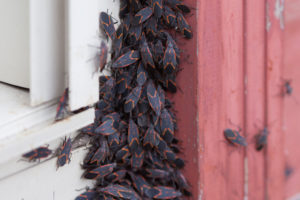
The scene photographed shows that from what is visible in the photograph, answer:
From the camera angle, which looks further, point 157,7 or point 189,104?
point 189,104

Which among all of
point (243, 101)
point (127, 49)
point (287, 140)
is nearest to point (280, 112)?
point (287, 140)

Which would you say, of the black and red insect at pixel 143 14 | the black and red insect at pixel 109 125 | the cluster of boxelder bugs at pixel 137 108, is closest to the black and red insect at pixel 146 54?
the cluster of boxelder bugs at pixel 137 108

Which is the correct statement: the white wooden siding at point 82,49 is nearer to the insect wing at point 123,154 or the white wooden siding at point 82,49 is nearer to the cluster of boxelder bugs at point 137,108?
the cluster of boxelder bugs at point 137,108

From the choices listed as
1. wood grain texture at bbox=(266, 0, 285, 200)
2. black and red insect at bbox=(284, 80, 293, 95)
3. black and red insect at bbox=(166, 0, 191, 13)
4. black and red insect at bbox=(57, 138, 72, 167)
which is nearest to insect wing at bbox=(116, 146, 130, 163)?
black and red insect at bbox=(57, 138, 72, 167)

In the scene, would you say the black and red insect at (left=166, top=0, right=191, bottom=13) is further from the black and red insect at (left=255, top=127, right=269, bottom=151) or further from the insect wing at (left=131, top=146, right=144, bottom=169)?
the black and red insect at (left=255, top=127, right=269, bottom=151)

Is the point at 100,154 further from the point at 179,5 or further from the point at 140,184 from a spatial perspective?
the point at 179,5

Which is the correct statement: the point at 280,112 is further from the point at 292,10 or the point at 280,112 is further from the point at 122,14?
the point at 122,14

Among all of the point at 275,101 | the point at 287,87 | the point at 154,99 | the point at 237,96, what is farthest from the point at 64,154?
the point at 287,87
